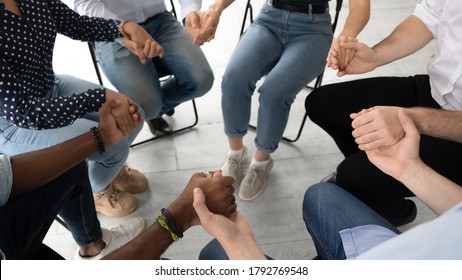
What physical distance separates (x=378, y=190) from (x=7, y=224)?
1025 mm

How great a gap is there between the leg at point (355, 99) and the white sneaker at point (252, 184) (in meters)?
0.38

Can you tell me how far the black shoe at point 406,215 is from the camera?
1420mm

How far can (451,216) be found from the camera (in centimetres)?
53

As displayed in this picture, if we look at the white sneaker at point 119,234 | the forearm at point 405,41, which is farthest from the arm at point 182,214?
the forearm at point 405,41

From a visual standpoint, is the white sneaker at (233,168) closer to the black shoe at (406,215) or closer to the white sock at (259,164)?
the white sock at (259,164)

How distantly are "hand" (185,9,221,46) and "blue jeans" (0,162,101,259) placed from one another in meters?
0.66

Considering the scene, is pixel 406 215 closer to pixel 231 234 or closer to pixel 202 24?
pixel 231 234

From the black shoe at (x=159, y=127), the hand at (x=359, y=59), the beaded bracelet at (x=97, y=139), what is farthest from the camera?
the black shoe at (x=159, y=127)

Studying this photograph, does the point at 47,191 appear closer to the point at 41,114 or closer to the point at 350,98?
the point at 41,114

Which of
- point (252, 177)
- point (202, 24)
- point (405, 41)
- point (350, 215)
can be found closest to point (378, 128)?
point (350, 215)

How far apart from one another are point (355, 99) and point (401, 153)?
0.38 meters

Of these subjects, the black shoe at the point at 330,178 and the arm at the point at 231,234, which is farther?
the black shoe at the point at 330,178

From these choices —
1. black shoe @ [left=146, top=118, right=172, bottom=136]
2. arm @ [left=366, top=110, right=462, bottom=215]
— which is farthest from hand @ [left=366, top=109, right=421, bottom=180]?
black shoe @ [left=146, top=118, right=172, bottom=136]

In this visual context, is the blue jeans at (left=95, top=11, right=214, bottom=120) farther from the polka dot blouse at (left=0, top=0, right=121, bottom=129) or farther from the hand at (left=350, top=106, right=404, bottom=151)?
the hand at (left=350, top=106, right=404, bottom=151)
